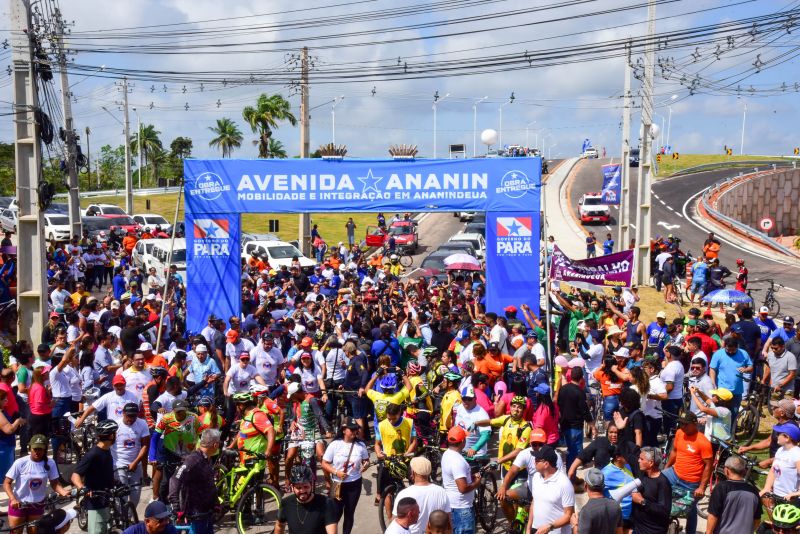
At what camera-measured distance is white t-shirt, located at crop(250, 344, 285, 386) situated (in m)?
12.8

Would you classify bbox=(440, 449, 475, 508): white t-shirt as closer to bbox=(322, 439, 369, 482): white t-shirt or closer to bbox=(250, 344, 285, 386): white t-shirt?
bbox=(322, 439, 369, 482): white t-shirt

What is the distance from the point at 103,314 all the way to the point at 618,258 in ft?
36.2

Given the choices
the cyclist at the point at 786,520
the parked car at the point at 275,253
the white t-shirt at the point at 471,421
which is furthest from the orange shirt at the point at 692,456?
the parked car at the point at 275,253

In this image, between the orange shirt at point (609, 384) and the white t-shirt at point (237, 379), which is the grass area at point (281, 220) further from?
the orange shirt at point (609, 384)

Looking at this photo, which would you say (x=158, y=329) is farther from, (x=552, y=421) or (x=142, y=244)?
(x=142, y=244)

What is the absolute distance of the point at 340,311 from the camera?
1703cm

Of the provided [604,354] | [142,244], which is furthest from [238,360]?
[142,244]

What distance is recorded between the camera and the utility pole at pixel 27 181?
16641 millimetres

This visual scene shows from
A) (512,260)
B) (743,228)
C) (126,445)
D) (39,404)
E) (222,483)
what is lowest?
(222,483)

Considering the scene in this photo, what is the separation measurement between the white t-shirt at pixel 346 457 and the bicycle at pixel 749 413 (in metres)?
7.39

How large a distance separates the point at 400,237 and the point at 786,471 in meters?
31.7

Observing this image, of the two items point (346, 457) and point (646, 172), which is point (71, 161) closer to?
point (646, 172)

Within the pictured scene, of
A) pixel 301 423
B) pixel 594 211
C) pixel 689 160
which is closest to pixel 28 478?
pixel 301 423

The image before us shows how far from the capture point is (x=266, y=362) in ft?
42.1
